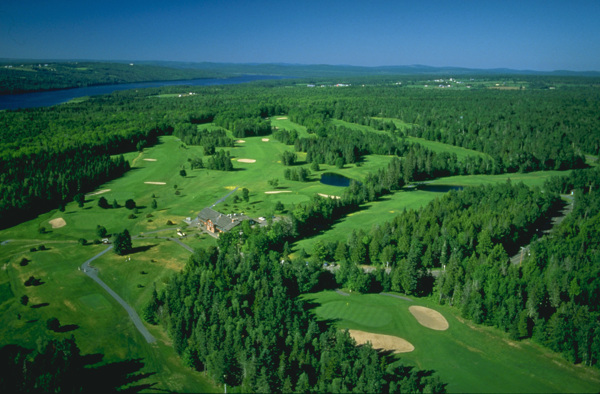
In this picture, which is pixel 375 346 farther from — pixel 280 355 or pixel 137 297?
pixel 137 297

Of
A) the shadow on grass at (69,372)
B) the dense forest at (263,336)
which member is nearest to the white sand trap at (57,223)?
the dense forest at (263,336)

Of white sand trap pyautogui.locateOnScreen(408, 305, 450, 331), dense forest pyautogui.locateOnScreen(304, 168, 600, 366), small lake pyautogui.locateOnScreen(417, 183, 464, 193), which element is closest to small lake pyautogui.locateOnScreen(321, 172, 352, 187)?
small lake pyautogui.locateOnScreen(417, 183, 464, 193)

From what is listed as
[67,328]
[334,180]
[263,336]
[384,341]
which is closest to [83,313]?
[67,328]

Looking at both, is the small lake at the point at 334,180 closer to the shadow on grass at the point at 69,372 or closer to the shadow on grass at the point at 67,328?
the shadow on grass at the point at 67,328

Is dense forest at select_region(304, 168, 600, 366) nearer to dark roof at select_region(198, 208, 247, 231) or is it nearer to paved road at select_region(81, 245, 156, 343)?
dark roof at select_region(198, 208, 247, 231)

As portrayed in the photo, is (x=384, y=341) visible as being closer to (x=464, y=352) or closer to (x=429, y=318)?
(x=429, y=318)

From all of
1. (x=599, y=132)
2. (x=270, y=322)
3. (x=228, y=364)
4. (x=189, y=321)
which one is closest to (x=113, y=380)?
(x=189, y=321)
